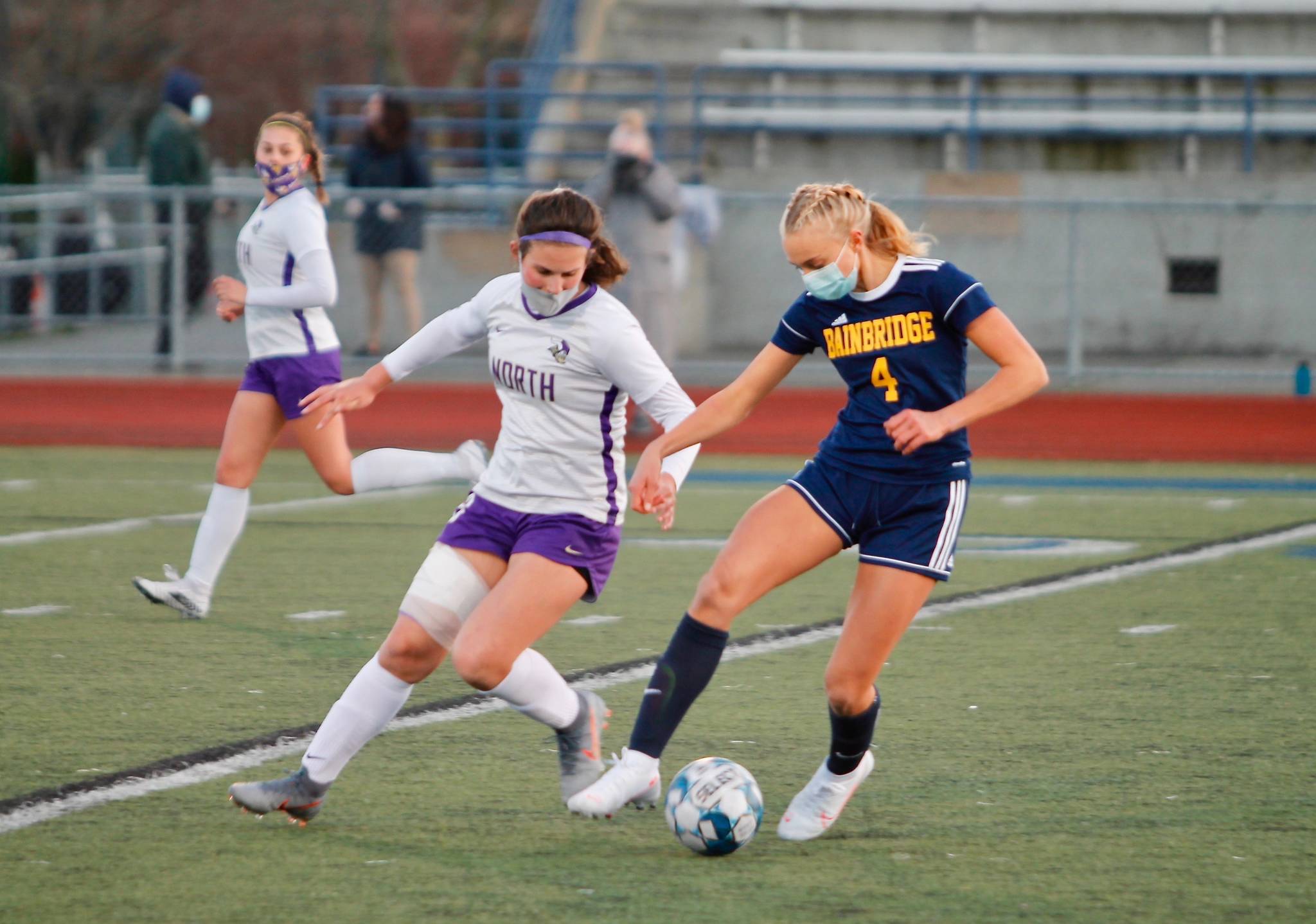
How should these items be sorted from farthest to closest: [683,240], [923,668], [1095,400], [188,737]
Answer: [683,240] → [1095,400] → [923,668] → [188,737]

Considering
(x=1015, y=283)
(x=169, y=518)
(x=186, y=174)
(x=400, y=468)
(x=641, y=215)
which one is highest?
(x=186, y=174)

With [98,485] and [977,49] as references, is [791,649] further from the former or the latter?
[977,49]

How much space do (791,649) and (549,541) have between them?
8.02 feet

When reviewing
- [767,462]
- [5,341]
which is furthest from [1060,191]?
[5,341]

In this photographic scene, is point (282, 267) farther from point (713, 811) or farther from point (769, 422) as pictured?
point (769, 422)

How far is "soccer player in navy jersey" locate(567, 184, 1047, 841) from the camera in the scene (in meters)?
4.81

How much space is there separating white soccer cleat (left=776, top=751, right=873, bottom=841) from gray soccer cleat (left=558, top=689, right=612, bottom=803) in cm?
52

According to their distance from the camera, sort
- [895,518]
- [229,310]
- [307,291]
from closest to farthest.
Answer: [895,518]
[229,310]
[307,291]

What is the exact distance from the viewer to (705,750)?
565 centimetres

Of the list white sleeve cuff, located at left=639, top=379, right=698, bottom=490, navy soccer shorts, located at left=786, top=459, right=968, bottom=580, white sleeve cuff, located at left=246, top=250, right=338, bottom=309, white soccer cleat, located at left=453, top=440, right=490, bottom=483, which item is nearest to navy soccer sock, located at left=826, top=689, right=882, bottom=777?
navy soccer shorts, located at left=786, top=459, right=968, bottom=580

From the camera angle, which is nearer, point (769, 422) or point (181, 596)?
point (181, 596)

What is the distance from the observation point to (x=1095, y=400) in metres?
15.9

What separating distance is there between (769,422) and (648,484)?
10199 mm

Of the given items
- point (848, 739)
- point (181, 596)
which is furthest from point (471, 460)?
point (848, 739)
